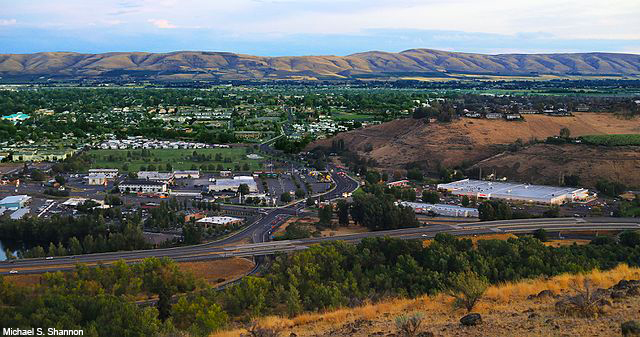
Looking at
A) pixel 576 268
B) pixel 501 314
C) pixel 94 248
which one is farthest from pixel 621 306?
pixel 94 248

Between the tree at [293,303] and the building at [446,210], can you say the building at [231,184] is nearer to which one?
the building at [446,210]

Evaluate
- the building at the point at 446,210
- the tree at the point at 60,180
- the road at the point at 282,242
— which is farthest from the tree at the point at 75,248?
the tree at the point at 60,180

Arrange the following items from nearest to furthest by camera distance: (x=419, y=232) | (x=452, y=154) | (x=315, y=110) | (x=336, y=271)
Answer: (x=336, y=271) < (x=419, y=232) < (x=452, y=154) < (x=315, y=110)

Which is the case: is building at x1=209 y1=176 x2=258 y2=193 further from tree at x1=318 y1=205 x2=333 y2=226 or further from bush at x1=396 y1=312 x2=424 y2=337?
bush at x1=396 y1=312 x2=424 y2=337

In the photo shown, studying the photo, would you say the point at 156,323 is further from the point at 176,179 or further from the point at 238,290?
the point at 176,179

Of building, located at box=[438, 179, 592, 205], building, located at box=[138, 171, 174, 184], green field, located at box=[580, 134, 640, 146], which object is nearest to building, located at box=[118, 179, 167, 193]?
building, located at box=[138, 171, 174, 184]

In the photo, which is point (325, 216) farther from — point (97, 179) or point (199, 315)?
point (97, 179)

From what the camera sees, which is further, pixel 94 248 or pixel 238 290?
pixel 94 248
